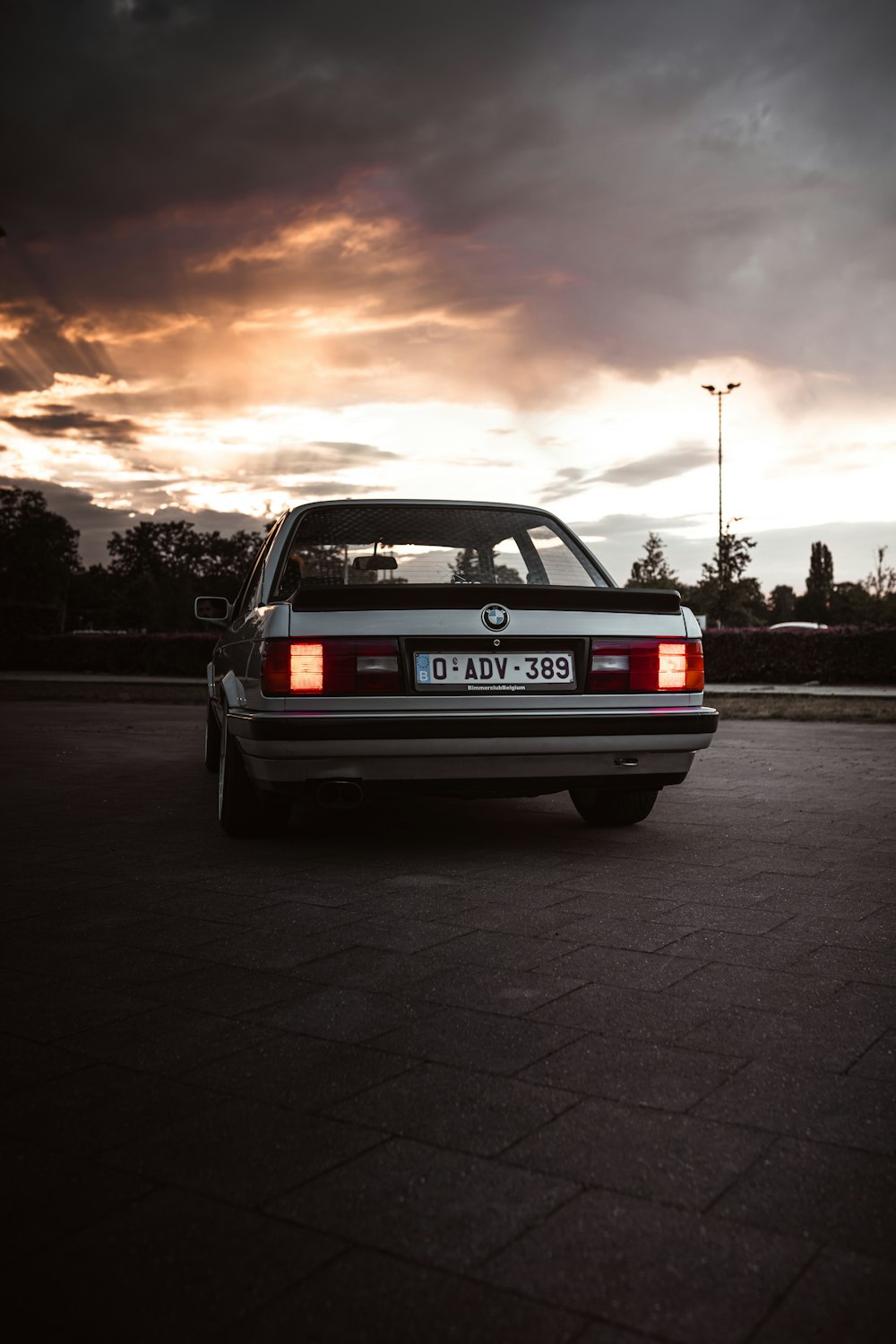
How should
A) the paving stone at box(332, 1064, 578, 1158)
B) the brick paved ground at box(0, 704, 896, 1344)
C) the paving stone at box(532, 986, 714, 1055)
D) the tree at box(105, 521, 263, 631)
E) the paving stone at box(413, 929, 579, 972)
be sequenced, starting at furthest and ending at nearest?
the tree at box(105, 521, 263, 631) → the paving stone at box(413, 929, 579, 972) → the paving stone at box(532, 986, 714, 1055) → the paving stone at box(332, 1064, 578, 1158) → the brick paved ground at box(0, 704, 896, 1344)

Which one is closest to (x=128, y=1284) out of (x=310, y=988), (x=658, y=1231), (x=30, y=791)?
(x=658, y=1231)

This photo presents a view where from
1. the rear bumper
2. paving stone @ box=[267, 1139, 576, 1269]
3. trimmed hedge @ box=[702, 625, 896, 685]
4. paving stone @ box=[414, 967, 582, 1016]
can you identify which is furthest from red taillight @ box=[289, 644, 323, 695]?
trimmed hedge @ box=[702, 625, 896, 685]

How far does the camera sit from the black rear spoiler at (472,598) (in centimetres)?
479

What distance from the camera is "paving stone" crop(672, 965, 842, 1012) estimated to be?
3.05 m

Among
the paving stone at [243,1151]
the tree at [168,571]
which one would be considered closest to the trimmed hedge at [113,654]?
the paving stone at [243,1151]

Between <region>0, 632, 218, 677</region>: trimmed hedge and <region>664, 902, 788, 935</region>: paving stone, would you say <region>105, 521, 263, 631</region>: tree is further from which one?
<region>664, 902, 788, 935</region>: paving stone

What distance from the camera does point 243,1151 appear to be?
7.00 feet

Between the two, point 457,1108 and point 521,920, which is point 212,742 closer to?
point 521,920

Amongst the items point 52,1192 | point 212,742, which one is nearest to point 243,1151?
point 52,1192

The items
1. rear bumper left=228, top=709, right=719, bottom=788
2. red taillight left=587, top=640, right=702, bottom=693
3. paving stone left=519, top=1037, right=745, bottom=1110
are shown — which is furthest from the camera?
red taillight left=587, top=640, right=702, bottom=693

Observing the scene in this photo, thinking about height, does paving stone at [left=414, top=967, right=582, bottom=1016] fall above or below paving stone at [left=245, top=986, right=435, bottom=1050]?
below

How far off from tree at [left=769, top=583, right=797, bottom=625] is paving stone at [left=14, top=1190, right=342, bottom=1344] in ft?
430

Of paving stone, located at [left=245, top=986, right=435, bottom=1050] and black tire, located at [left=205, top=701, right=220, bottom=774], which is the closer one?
paving stone, located at [left=245, top=986, right=435, bottom=1050]

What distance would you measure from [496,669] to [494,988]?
1984 mm
